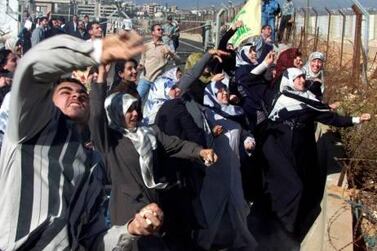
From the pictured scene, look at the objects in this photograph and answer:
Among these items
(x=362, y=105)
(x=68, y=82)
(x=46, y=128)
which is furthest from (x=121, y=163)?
(x=362, y=105)

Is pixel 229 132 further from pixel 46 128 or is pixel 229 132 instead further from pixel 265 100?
pixel 46 128

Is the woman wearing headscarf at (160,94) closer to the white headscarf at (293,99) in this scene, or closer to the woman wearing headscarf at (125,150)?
the white headscarf at (293,99)

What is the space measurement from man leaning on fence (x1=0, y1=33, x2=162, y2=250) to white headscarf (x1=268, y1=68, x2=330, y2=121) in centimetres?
525

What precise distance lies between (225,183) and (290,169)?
35.3 inches

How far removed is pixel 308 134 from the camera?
8.45 meters

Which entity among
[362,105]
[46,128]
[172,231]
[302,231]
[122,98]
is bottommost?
[302,231]

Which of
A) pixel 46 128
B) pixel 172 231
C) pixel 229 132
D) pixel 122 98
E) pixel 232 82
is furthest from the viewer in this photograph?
pixel 232 82

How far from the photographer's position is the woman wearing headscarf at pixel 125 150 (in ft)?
17.0

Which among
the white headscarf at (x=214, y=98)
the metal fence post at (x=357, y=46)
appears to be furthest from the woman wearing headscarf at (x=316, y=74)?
the white headscarf at (x=214, y=98)

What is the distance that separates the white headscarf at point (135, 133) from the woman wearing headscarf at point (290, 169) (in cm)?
308

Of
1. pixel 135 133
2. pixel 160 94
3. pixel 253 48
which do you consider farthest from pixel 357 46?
pixel 135 133

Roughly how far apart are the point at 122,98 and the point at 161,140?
58 cm

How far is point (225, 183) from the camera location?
7805 mm

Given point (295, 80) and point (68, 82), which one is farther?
point (295, 80)
